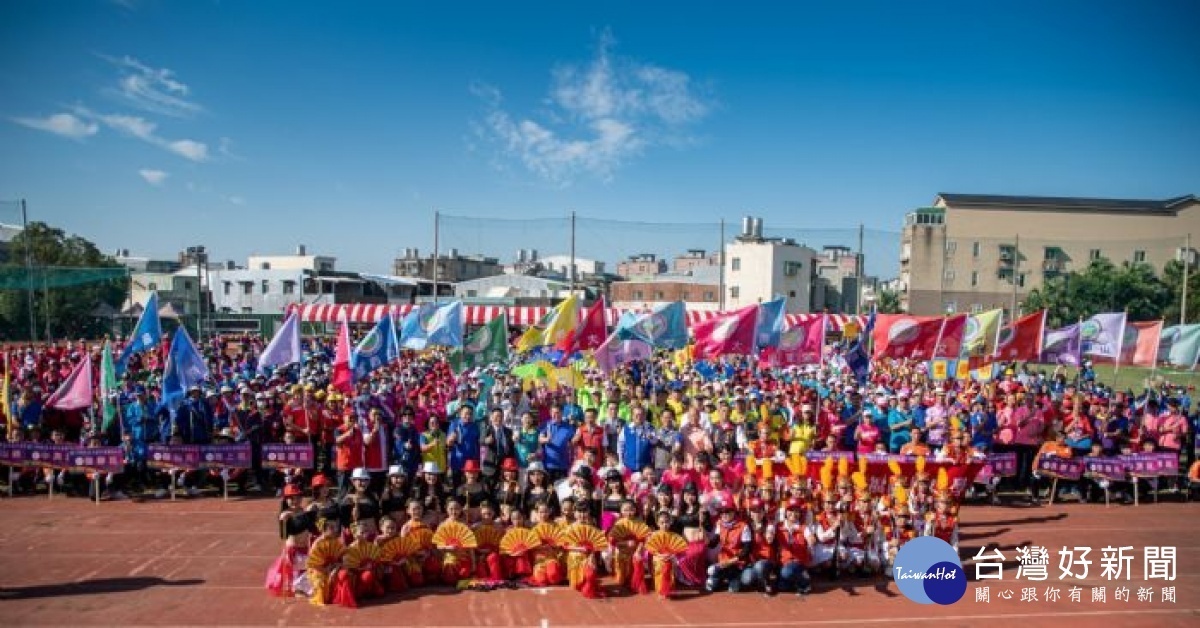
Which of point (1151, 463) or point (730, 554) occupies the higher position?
point (1151, 463)

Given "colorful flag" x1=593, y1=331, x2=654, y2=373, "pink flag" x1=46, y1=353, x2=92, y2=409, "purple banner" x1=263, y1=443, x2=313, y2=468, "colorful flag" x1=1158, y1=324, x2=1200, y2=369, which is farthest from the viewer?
"colorful flag" x1=1158, y1=324, x2=1200, y2=369

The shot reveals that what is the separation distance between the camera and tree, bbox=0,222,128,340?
27694 millimetres

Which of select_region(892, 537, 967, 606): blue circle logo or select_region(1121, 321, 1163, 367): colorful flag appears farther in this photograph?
select_region(1121, 321, 1163, 367): colorful flag

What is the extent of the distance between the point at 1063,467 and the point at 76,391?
17.2 metres

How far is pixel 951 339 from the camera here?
14.1 m

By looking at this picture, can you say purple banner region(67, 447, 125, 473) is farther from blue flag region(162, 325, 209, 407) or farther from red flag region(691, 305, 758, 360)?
red flag region(691, 305, 758, 360)

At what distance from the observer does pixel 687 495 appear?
8.21m

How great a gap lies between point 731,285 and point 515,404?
147ft

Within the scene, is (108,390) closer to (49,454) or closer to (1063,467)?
(49,454)

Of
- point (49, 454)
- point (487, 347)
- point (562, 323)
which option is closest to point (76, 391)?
point (49, 454)

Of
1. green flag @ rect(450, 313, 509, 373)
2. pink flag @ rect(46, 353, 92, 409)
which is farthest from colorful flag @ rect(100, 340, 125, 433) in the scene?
green flag @ rect(450, 313, 509, 373)

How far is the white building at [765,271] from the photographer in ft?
172

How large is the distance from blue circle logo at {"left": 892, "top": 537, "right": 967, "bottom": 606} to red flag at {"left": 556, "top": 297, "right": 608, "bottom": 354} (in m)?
7.42

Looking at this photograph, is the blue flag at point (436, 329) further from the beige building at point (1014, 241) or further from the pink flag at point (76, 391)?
the beige building at point (1014, 241)
